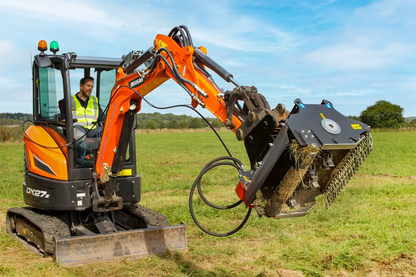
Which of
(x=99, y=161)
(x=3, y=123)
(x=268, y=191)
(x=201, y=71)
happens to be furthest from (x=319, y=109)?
(x=3, y=123)

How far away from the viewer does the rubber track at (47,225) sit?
5.64 metres

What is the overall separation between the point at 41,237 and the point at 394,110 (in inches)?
3016

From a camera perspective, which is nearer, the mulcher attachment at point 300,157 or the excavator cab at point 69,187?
the mulcher attachment at point 300,157

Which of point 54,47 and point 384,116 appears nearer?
point 54,47

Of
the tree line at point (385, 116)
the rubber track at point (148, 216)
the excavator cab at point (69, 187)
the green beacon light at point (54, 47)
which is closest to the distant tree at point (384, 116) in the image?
the tree line at point (385, 116)

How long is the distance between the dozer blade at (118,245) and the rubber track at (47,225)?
35 centimetres

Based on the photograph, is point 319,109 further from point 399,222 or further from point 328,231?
point 399,222

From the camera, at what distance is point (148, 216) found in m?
6.50

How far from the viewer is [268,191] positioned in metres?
3.89

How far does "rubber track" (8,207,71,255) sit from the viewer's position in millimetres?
5645

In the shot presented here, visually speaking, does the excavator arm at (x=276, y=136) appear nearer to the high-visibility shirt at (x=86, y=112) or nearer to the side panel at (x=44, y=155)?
the high-visibility shirt at (x=86, y=112)

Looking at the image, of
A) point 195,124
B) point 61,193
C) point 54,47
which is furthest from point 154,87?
point 195,124

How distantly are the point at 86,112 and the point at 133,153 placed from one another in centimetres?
96

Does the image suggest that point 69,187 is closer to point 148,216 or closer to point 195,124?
point 148,216
